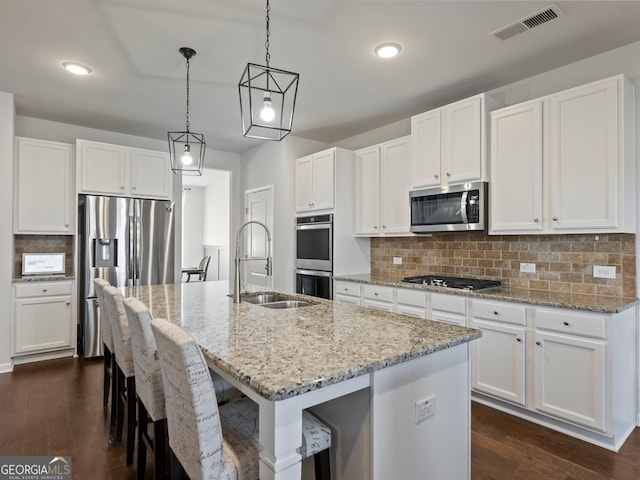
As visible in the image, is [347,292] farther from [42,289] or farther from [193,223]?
[193,223]

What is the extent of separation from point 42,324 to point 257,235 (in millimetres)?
2675

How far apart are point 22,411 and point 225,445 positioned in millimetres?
2549

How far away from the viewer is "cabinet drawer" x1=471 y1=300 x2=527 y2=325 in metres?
2.60

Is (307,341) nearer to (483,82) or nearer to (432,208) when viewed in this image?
(432,208)

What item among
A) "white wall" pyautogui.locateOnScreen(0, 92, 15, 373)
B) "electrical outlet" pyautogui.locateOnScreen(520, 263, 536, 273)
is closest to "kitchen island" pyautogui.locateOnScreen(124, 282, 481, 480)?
"electrical outlet" pyautogui.locateOnScreen(520, 263, 536, 273)

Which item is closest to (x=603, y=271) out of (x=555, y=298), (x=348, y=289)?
(x=555, y=298)

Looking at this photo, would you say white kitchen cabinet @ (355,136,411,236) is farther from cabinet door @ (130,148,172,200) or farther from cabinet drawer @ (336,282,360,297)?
cabinet door @ (130,148,172,200)

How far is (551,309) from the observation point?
8.07 ft

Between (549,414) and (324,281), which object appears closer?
(549,414)

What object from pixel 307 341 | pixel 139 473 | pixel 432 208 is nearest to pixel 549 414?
pixel 432 208

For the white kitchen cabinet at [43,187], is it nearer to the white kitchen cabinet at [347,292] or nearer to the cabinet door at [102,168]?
the cabinet door at [102,168]

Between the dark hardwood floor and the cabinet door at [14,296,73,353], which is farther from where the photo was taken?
the cabinet door at [14,296,73,353]

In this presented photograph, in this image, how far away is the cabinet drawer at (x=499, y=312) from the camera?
103 inches

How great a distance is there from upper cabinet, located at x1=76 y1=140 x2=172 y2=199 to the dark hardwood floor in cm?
222
